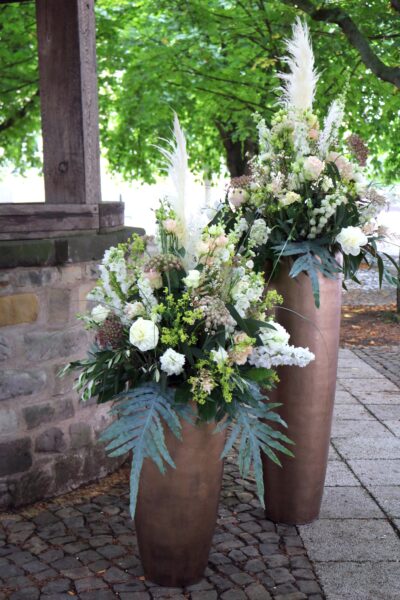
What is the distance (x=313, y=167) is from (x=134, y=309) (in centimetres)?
105

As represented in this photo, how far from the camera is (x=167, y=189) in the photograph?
111 inches

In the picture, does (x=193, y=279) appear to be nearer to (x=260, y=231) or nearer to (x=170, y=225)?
(x=170, y=225)

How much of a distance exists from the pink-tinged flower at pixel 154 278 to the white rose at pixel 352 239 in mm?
899

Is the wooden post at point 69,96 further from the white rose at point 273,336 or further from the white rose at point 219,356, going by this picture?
the white rose at point 219,356

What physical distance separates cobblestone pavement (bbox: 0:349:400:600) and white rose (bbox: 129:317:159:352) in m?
1.05

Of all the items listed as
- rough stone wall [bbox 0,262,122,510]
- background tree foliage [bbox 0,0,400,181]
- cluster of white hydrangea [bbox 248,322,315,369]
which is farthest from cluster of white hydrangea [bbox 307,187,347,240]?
background tree foliage [bbox 0,0,400,181]

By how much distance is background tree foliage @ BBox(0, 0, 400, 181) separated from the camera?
8781 millimetres

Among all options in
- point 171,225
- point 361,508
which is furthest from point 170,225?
point 361,508

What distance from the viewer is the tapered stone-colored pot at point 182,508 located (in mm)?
2869

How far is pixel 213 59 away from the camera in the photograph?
9773 millimetres

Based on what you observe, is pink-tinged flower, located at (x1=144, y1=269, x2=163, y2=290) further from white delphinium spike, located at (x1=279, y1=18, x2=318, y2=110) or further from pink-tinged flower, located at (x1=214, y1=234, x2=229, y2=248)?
white delphinium spike, located at (x1=279, y1=18, x2=318, y2=110)

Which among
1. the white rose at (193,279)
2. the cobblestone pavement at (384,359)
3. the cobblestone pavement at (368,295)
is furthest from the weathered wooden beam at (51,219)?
the cobblestone pavement at (368,295)

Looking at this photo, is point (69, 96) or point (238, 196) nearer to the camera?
point (238, 196)

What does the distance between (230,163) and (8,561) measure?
10670 millimetres
